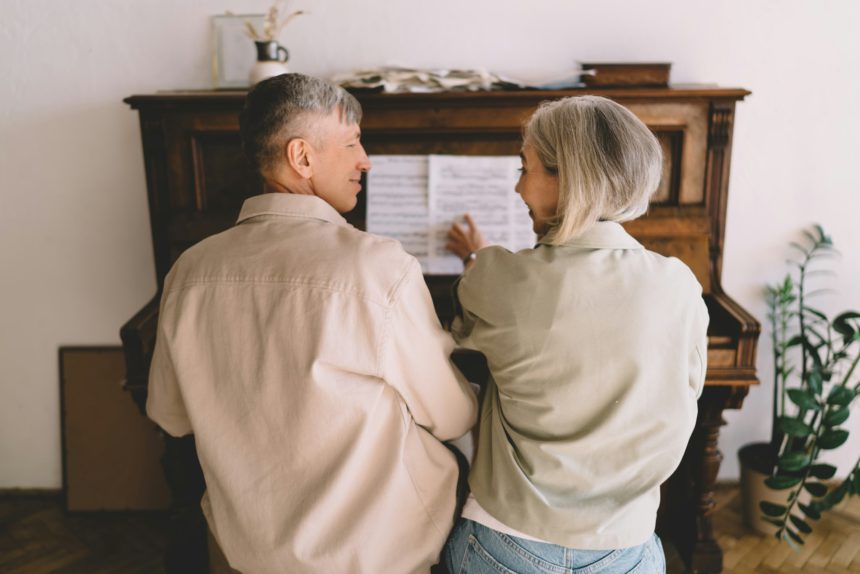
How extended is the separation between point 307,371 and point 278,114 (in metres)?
0.51

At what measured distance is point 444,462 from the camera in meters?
1.36

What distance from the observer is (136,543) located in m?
2.38

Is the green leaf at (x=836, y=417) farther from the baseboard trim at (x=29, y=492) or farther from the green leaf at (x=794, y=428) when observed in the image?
the baseboard trim at (x=29, y=492)

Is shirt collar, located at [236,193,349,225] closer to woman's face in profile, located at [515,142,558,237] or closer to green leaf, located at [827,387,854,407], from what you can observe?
woman's face in profile, located at [515,142,558,237]

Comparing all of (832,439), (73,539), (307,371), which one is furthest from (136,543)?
(832,439)

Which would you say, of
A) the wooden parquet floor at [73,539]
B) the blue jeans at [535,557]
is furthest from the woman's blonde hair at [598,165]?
the wooden parquet floor at [73,539]

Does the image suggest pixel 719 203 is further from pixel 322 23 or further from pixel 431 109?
pixel 322 23

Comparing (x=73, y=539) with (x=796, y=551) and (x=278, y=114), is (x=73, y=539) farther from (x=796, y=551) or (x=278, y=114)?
(x=796, y=551)

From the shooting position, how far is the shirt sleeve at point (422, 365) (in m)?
1.15

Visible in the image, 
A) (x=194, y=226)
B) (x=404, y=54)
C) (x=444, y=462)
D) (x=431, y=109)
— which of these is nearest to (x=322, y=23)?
(x=404, y=54)

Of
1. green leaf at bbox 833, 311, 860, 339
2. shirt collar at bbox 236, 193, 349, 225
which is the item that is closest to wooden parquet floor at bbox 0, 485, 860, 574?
green leaf at bbox 833, 311, 860, 339

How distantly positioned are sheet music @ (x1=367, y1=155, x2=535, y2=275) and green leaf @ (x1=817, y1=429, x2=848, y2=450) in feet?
3.84

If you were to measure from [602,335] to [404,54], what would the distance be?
1522 mm

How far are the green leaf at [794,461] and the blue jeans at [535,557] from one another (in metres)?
1.06
